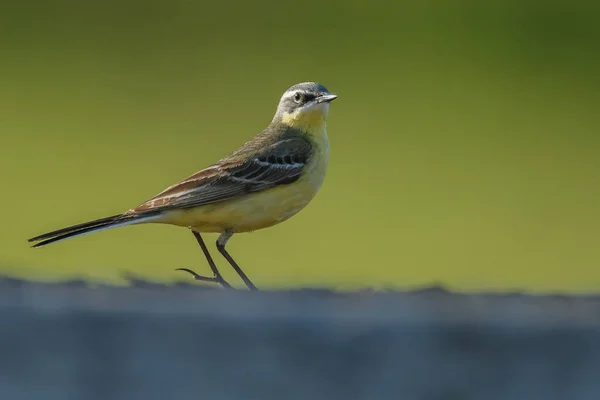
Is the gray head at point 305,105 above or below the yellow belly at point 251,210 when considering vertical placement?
above

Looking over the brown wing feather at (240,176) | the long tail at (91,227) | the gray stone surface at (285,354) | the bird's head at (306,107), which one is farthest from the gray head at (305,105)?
the gray stone surface at (285,354)

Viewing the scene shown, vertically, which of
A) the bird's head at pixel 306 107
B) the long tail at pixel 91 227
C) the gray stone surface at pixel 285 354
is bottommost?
the long tail at pixel 91 227

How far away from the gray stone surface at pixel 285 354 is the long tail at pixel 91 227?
8.10ft

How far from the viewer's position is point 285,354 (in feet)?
3.49

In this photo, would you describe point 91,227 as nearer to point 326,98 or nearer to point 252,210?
point 252,210

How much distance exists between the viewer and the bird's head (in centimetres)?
554

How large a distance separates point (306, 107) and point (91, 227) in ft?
6.00

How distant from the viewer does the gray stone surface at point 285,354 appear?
1045 mm

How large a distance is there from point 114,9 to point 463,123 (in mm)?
3934

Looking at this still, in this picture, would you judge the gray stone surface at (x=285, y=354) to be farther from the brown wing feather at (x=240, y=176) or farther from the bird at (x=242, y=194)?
the brown wing feather at (x=240, y=176)

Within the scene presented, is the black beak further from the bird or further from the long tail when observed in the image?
the long tail

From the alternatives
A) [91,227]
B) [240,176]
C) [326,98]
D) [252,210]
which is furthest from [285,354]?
[326,98]

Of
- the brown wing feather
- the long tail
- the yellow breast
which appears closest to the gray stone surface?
the long tail

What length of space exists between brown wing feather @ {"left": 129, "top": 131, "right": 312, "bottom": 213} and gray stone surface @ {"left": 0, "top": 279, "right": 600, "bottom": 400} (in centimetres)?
345
